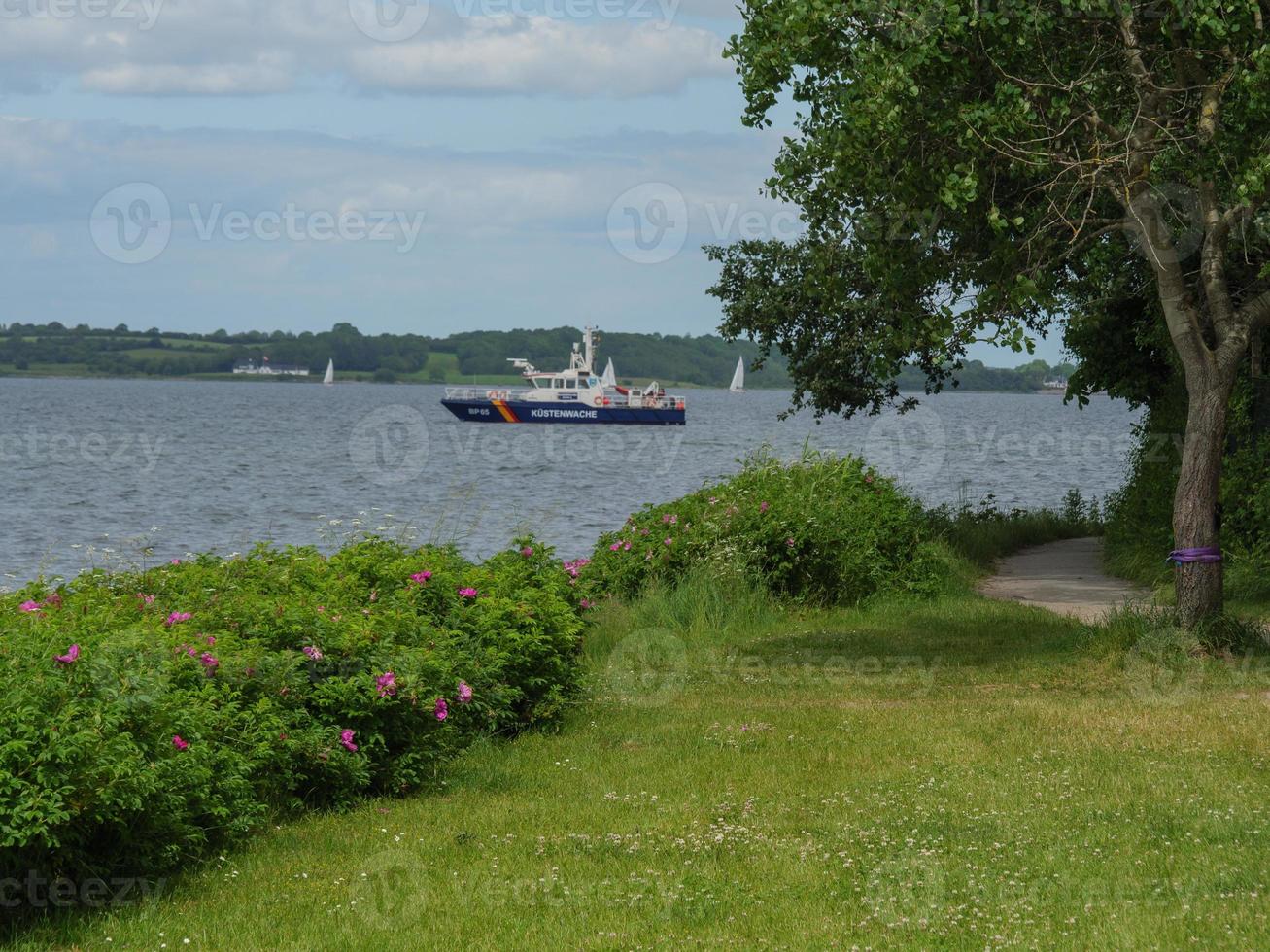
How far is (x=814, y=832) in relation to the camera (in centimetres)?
750

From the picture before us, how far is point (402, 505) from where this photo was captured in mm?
44031

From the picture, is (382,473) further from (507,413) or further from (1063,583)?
(507,413)

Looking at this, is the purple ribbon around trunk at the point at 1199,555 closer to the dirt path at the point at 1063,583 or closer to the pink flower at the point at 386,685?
the dirt path at the point at 1063,583

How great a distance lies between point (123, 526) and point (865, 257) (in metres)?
28.5

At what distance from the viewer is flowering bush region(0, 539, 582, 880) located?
625cm

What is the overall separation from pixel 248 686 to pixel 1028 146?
8069 millimetres

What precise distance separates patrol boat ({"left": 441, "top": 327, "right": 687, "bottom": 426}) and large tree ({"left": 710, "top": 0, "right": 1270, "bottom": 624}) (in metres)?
94.7

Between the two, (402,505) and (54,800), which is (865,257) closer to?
(54,800)

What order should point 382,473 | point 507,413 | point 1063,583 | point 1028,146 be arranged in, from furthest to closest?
point 507,413 < point 382,473 < point 1063,583 < point 1028,146

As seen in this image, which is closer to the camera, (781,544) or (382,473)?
(781,544)

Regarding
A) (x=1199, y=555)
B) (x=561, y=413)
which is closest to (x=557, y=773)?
(x=1199, y=555)

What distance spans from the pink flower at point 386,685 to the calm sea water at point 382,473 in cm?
346

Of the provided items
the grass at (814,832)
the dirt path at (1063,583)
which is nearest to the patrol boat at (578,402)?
the dirt path at (1063,583)

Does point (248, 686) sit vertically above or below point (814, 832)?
above
